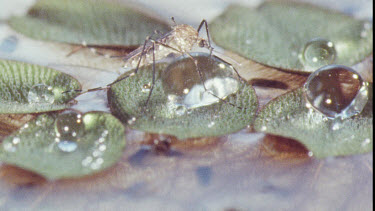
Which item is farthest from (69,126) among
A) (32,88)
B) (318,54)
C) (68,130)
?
(318,54)

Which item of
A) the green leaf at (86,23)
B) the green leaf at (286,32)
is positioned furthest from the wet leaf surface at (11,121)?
the green leaf at (286,32)

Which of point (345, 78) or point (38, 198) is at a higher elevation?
point (345, 78)

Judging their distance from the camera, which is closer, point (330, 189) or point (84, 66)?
point (330, 189)

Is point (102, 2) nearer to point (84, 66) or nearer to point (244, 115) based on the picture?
point (84, 66)

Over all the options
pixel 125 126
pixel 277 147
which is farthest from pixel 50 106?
pixel 277 147

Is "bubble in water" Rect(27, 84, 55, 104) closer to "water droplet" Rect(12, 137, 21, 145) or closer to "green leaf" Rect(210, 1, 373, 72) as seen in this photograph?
"water droplet" Rect(12, 137, 21, 145)

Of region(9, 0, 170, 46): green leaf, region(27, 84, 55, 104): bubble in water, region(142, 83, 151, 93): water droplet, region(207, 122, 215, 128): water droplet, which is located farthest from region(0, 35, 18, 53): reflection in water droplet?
region(207, 122, 215, 128): water droplet
